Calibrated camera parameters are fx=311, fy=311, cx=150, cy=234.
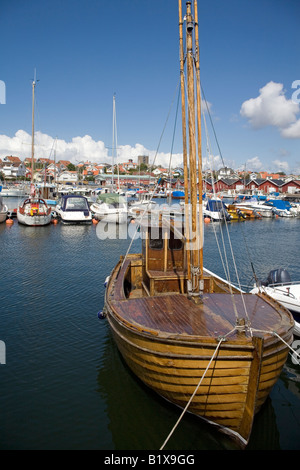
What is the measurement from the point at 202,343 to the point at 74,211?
34.8 metres

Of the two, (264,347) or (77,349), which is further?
(77,349)

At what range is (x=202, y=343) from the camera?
617cm

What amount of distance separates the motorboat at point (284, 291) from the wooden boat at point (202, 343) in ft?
10.8

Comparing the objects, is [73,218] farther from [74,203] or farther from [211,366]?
[211,366]

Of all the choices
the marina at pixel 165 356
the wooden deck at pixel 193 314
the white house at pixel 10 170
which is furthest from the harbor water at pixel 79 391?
the white house at pixel 10 170

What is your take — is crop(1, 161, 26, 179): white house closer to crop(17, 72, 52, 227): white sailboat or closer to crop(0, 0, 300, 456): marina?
crop(17, 72, 52, 227): white sailboat

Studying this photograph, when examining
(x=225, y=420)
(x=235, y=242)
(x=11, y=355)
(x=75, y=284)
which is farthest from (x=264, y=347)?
(x=235, y=242)

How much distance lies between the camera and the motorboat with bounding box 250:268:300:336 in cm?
1192

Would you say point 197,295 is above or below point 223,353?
above

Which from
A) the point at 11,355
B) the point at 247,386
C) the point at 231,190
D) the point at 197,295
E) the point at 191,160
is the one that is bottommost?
the point at 11,355

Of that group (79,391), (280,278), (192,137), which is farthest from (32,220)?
(192,137)

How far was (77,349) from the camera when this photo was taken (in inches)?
417
